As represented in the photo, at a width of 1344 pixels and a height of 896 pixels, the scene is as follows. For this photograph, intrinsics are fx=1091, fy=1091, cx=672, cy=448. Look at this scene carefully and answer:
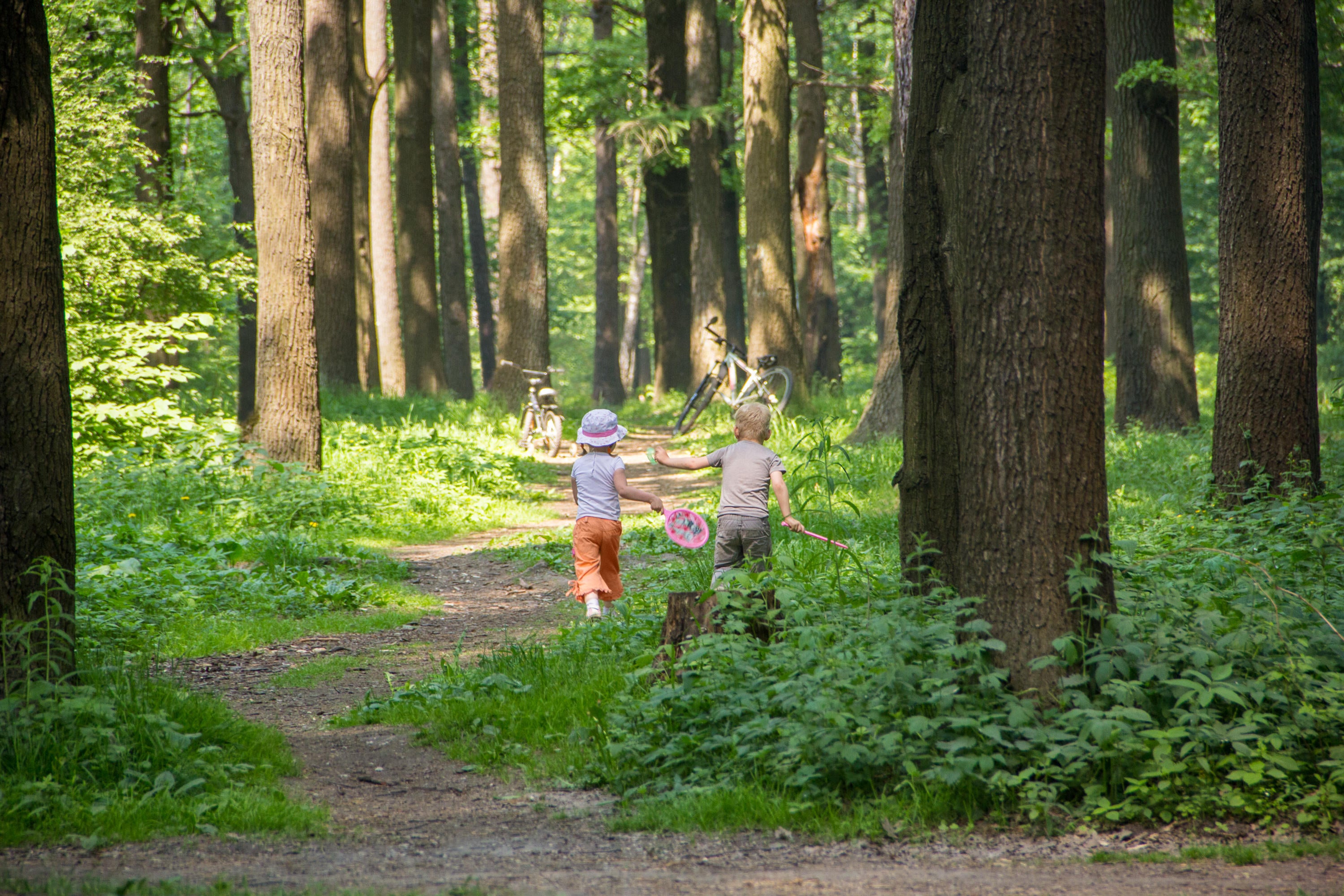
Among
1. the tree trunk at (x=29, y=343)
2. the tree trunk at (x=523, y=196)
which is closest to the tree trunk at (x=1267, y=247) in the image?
the tree trunk at (x=29, y=343)

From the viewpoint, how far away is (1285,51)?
8.39 m

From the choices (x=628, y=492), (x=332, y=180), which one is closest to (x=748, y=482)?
(x=628, y=492)

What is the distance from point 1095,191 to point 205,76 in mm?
22018

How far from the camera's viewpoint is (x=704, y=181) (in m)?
21.6

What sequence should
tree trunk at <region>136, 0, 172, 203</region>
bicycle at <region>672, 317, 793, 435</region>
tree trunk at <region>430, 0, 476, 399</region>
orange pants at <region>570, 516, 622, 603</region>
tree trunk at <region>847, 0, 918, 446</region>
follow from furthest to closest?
tree trunk at <region>430, 0, 476, 399</region>
bicycle at <region>672, 317, 793, 435</region>
tree trunk at <region>136, 0, 172, 203</region>
tree trunk at <region>847, 0, 918, 446</region>
orange pants at <region>570, 516, 622, 603</region>

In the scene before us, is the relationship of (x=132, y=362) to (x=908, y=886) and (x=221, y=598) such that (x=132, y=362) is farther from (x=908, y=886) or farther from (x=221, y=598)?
(x=908, y=886)

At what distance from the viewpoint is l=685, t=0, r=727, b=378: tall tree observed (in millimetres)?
20328

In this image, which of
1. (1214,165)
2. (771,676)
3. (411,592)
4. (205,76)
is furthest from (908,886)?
(1214,165)

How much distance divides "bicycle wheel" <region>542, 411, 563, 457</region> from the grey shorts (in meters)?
10.1

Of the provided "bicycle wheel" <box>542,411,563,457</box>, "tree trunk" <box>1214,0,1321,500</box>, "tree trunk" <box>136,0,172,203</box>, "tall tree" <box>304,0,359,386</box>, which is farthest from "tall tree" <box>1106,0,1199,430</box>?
"tree trunk" <box>136,0,172,203</box>

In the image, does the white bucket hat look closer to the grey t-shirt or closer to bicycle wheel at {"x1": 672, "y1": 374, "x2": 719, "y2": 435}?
the grey t-shirt

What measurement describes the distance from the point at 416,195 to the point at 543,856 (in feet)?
65.6

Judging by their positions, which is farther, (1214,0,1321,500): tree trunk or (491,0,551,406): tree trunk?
(491,0,551,406): tree trunk

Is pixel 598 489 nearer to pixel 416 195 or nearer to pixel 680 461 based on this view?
pixel 680 461
